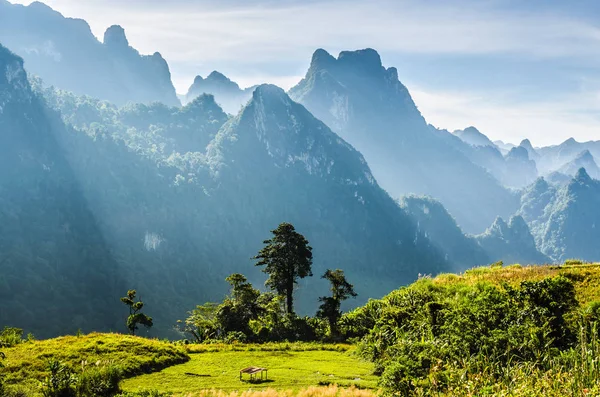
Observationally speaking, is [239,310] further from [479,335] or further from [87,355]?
[479,335]

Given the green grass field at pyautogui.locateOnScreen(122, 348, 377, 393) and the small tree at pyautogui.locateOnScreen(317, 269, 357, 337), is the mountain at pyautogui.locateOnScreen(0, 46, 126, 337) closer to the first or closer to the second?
the small tree at pyautogui.locateOnScreen(317, 269, 357, 337)

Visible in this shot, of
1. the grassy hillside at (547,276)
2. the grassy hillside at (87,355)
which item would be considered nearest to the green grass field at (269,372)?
the grassy hillside at (87,355)

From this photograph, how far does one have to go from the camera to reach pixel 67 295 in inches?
4289

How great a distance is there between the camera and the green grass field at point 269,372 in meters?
20.3

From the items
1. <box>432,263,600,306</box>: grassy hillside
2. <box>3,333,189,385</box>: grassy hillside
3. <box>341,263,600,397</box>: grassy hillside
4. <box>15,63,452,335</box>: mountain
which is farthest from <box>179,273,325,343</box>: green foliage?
<box>15,63,452,335</box>: mountain

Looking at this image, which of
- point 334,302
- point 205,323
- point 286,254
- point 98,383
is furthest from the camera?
point 286,254

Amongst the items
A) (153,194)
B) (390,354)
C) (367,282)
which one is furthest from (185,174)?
(390,354)

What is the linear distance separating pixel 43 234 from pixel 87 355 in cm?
12043

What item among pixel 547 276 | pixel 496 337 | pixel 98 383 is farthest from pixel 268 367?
pixel 547 276

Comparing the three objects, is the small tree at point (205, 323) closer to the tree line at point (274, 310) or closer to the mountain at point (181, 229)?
the tree line at point (274, 310)

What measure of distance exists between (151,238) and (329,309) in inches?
4774

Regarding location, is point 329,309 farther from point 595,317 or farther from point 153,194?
point 153,194

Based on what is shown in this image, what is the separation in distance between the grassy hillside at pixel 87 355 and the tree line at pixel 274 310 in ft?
31.2

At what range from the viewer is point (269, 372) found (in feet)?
76.2
